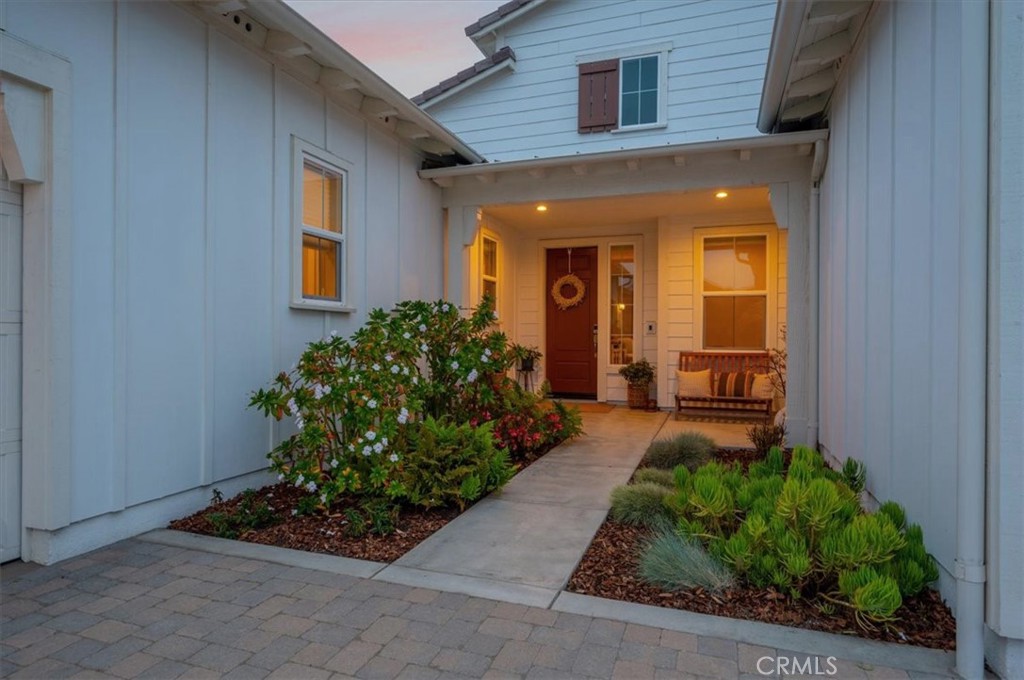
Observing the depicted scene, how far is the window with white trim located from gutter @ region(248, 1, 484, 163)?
162 inches

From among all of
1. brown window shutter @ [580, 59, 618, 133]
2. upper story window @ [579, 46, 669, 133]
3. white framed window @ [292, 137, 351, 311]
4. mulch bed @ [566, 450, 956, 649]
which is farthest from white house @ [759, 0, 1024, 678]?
brown window shutter @ [580, 59, 618, 133]

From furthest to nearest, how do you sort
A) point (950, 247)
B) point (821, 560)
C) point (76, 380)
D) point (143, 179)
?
1. point (143, 179)
2. point (76, 380)
3. point (821, 560)
4. point (950, 247)

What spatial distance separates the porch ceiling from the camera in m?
6.61

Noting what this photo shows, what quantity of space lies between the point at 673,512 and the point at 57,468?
3233mm

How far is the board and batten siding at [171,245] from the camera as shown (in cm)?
286

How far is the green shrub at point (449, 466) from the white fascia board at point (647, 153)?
307cm

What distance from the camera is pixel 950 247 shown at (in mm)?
2143

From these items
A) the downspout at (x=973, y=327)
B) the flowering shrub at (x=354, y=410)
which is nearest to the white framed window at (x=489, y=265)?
the flowering shrub at (x=354, y=410)

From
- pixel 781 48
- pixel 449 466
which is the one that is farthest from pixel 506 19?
pixel 449 466

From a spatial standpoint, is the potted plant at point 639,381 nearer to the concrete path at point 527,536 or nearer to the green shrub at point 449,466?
the concrete path at point 527,536

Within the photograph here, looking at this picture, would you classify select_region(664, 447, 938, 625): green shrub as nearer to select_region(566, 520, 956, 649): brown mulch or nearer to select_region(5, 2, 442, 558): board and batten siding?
select_region(566, 520, 956, 649): brown mulch

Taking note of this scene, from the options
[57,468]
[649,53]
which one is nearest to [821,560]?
[57,468]

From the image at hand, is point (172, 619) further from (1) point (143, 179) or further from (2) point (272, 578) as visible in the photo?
(1) point (143, 179)

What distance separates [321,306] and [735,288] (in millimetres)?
5575
